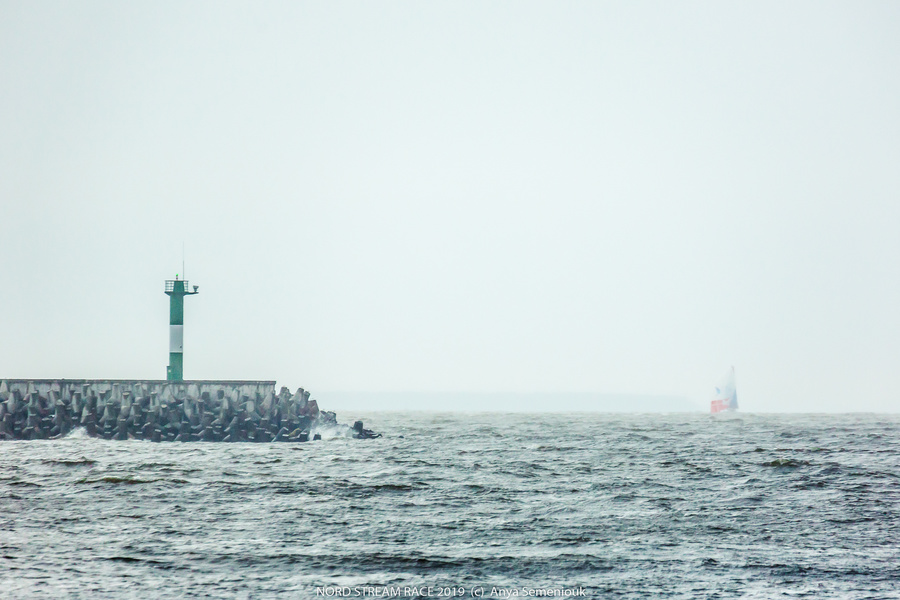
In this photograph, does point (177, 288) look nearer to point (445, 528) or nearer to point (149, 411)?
point (149, 411)

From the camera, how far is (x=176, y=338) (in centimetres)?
5322

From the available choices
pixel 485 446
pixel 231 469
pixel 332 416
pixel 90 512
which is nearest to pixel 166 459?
pixel 231 469

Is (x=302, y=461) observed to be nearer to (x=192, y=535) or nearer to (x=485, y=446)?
(x=485, y=446)

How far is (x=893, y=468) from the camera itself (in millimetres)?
31516

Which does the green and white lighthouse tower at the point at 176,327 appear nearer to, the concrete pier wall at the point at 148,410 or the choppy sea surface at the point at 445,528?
the concrete pier wall at the point at 148,410

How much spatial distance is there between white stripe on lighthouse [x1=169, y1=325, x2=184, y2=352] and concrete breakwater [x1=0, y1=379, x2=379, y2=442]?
4.57m

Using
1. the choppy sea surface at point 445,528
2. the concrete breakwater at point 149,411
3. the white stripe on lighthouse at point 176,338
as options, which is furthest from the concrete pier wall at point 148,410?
the choppy sea surface at point 445,528

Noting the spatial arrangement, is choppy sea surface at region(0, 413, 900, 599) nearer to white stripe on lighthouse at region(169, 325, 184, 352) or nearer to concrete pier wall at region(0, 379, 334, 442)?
concrete pier wall at region(0, 379, 334, 442)

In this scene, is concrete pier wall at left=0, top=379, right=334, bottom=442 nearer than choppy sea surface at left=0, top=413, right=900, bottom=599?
No

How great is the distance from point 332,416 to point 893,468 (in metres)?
32.2

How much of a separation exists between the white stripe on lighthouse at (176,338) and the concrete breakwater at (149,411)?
15.0 ft

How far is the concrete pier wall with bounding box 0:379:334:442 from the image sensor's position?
150ft

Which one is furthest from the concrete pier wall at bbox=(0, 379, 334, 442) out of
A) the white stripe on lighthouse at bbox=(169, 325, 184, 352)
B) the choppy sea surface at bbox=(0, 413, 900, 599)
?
the choppy sea surface at bbox=(0, 413, 900, 599)

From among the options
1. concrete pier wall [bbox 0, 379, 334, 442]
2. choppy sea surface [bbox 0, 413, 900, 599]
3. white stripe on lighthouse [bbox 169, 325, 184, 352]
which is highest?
white stripe on lighthouse [bbox 169, 325, 184, 352]
